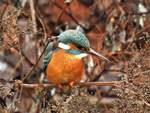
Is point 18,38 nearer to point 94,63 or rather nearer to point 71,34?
point 71,34

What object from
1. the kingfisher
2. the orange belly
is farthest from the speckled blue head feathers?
the orange belly

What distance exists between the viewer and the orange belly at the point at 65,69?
3023 mm

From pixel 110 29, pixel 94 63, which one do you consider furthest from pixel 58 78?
pixel 110 29

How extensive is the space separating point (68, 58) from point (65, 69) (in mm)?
76

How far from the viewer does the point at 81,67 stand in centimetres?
308

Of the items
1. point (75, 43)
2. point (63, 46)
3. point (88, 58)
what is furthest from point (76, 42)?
point (88, 58)

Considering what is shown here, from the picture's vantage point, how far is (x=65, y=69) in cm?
303

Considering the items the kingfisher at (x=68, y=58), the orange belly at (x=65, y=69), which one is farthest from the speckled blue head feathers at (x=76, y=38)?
the orange belly at (x=65, y=69)

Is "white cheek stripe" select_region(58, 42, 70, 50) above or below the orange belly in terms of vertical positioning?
above

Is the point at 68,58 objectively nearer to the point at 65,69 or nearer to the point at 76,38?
the point at 65,69

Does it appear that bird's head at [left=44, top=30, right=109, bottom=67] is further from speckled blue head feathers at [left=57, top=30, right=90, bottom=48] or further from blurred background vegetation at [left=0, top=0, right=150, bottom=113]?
blurred background vegetation at [left=0, top=0, right=150, bottom=113]

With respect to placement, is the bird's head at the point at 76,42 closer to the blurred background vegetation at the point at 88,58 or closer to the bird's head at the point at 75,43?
the bird's head at the point at 75,43

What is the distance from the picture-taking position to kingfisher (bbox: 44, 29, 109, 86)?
295cm

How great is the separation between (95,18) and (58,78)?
2.19m
